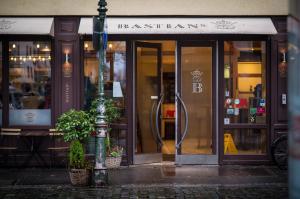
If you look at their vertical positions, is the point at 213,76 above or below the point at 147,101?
above

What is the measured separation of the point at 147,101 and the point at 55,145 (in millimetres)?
2307

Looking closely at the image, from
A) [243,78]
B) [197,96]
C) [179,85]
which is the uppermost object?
[243,78]

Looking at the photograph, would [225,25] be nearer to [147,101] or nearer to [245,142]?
[147,101]

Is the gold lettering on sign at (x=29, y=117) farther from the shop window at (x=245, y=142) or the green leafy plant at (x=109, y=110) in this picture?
the shop window at (x=245, y=142)

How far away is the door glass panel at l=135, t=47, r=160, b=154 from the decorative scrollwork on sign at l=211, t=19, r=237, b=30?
1.68 meters

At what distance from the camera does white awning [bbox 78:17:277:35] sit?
501 inches

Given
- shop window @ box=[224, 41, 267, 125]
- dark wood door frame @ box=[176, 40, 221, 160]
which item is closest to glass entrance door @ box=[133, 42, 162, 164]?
dark wood door frame @ box=[176, 40, 221, 160]

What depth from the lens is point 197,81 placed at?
13.6 metres

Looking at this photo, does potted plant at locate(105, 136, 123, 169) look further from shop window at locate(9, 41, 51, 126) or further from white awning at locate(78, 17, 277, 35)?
white awning at locate(78, 17, 277, 35)

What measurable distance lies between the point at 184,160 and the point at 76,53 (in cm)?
340

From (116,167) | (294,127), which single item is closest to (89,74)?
(116,167)

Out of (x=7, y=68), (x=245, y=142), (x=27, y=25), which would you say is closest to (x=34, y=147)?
(x=7, y=68)

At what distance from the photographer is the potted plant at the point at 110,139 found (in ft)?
41.4

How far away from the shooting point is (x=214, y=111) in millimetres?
13609
